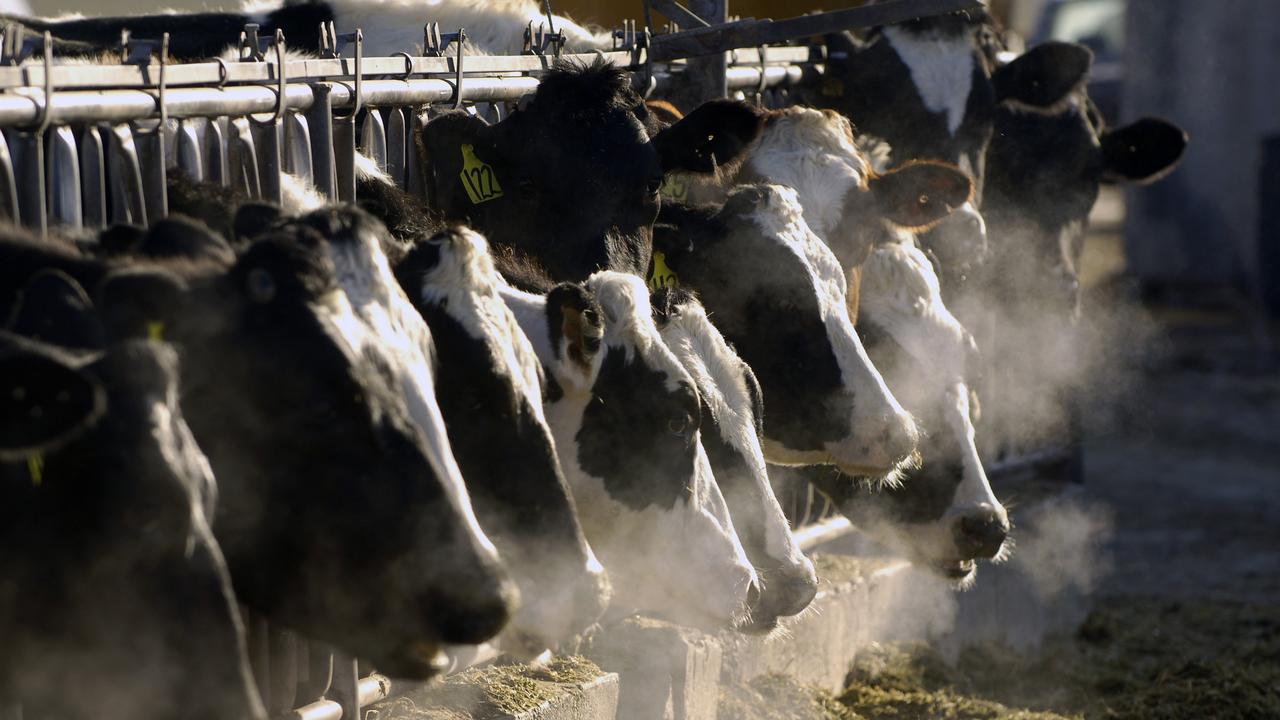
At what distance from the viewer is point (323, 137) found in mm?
4066

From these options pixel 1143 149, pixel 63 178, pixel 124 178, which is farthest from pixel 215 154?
pixel 1143 149

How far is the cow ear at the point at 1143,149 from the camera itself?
7621 mm

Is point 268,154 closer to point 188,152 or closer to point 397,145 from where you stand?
point 188,152

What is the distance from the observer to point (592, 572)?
3.39 meters

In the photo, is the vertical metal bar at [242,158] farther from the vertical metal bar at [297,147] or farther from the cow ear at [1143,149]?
the cow ear at [1143,149]

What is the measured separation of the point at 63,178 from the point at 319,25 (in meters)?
3.57

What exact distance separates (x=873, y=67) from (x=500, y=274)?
3.16 meters

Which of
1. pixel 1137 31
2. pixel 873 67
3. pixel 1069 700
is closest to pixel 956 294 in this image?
pixel 873 67

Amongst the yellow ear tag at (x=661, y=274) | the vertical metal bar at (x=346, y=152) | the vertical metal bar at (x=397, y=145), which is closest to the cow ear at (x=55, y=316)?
the vertical metal bar at (x=346, y=152)

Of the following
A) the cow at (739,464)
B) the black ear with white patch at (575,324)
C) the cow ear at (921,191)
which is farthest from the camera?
the cow ear at (921,191)

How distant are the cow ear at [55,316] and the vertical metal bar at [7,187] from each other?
1.56 ft

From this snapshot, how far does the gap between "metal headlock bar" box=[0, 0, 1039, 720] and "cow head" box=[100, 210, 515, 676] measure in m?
0.49

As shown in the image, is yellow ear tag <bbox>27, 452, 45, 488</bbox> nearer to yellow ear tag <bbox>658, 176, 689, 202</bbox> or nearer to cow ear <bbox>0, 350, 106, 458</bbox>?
cow ear <bbox>0, 350, 106, 458</bbox>

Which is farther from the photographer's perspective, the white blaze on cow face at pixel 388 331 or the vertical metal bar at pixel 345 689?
the vertical metal bar at pixel 345 689
